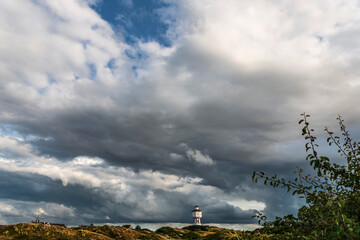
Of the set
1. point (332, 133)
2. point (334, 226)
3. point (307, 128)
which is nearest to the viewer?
point (334, 226)

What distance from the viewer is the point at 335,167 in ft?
26.4

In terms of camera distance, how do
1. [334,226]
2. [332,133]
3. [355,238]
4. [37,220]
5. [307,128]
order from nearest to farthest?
1. [355,238]
2. [334,226]
3. [307,128]
4. [332,133]
5. [37,220]

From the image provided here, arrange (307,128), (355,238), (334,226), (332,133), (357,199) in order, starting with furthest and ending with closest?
(332,133)
(307,128)
(357,199)
(334,226)
(355,238)

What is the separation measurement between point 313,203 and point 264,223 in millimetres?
1554

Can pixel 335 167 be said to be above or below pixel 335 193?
above

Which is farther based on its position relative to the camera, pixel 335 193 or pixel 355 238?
pixel 335 193

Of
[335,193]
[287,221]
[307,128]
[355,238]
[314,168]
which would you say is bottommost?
[355,238]

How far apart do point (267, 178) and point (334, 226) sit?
2063 mm

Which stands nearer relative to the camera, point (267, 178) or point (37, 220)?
point (267, 178)

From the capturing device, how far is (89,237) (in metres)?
25.2

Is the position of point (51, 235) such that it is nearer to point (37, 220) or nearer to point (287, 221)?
point (37, 220)

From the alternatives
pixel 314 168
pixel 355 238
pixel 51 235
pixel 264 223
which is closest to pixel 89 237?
pixel 51 235

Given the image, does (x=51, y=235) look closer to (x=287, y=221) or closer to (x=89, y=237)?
(x=89, y=237)

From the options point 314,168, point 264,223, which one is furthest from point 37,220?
point 314,168
